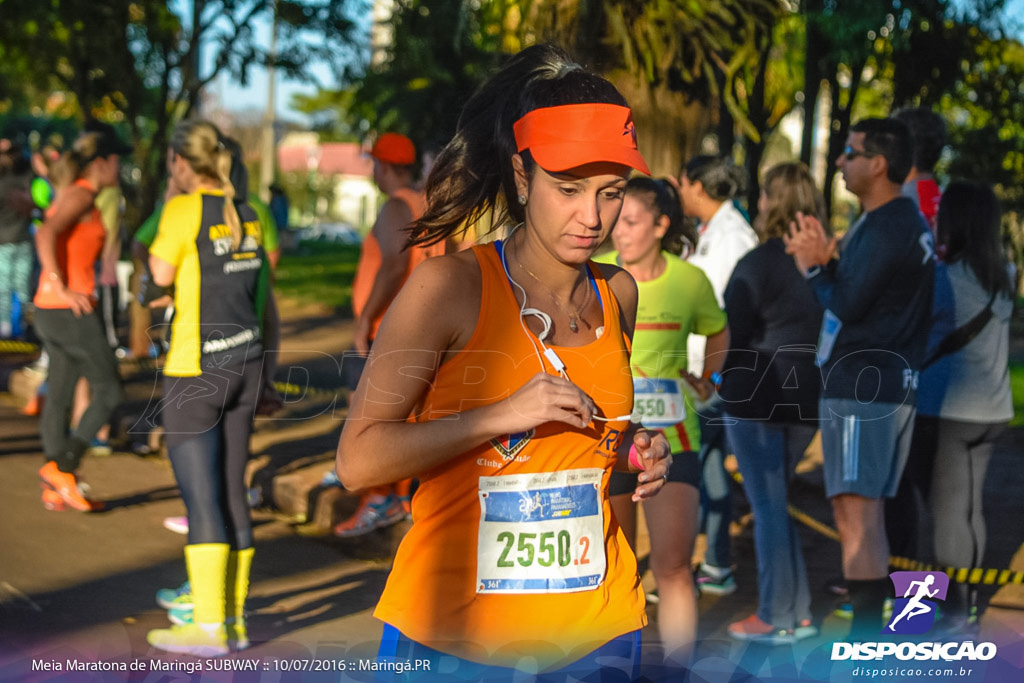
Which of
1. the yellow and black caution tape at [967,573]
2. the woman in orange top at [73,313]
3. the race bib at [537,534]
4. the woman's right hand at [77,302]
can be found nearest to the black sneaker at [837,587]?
the yellow and black caution tape at [967,573]

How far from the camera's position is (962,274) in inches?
186

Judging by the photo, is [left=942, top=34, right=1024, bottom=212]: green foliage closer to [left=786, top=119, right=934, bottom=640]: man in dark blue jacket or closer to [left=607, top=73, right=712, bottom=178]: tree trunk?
[left=607, top=73, right=712, bottom=178]: tree trunk

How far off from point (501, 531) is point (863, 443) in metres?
2.55

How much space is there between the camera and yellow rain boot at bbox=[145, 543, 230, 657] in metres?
4.24

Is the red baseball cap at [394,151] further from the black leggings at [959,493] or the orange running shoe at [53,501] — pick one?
the black leggings at [959,493]

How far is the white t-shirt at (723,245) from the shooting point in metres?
5.44

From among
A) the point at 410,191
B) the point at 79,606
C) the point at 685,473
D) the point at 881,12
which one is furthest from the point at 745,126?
the point at 79,606

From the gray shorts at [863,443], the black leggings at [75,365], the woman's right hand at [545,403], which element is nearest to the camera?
the woman's right hand at [545,403]

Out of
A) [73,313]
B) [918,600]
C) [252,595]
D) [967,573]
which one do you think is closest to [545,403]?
[918,600]

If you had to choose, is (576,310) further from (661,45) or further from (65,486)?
(65,486)

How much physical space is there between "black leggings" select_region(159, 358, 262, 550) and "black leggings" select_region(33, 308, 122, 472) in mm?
2367

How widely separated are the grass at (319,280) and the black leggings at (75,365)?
360 inches

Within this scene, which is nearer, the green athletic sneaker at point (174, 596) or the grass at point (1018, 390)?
the green athletic sneaker at point (174, 596)

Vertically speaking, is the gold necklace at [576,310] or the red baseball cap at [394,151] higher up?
the red baseball cap at [394,151]
